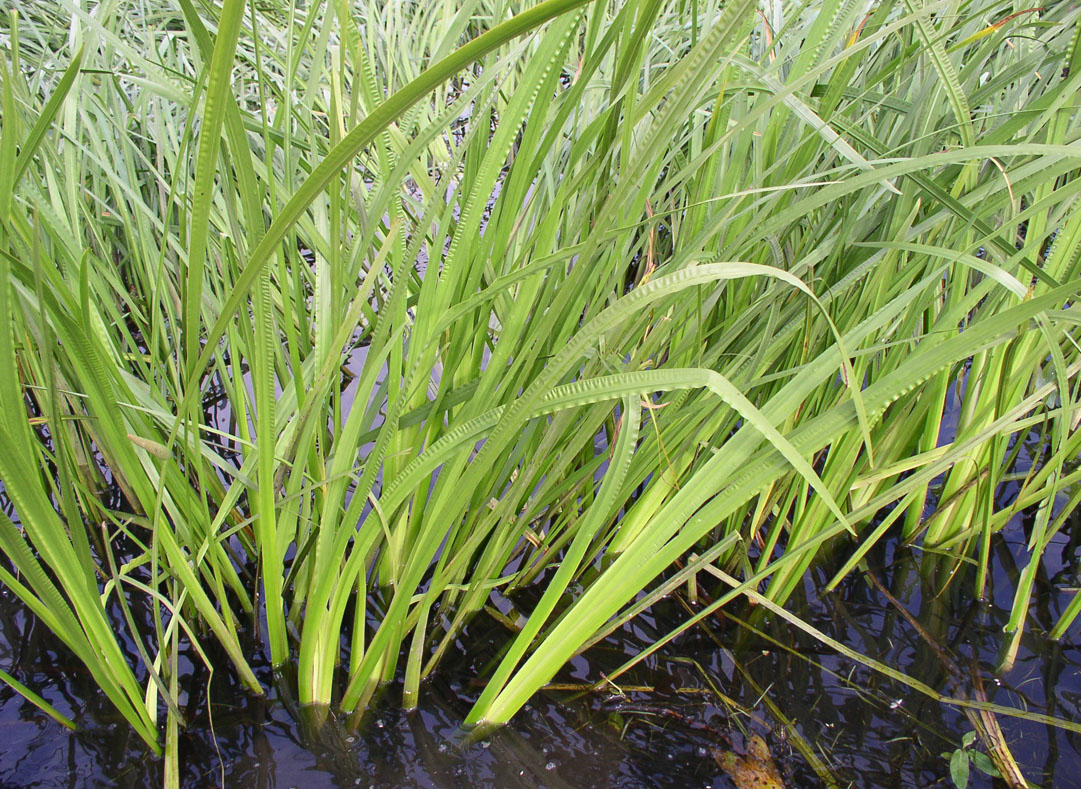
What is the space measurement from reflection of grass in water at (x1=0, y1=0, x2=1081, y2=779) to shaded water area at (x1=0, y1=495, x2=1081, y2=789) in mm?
62

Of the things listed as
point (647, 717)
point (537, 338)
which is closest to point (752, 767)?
point (647, 717)

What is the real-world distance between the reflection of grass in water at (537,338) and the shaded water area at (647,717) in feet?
0.20

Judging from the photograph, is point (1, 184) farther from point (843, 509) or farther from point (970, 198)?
point (843, 509)

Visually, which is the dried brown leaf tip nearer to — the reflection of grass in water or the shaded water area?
the shaded water area

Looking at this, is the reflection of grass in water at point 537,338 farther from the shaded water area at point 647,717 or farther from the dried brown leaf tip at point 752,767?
the dried brown leaf tip at point 752,767

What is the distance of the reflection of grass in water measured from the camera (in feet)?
2.37

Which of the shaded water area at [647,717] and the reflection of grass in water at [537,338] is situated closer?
the reflection of grass in water at [537,338]

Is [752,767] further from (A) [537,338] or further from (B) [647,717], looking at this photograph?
(A) [537,338]

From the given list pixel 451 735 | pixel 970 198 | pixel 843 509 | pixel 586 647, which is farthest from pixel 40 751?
pixel 970 198

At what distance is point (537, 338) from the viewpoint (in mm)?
886

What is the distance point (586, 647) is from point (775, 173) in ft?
2.62

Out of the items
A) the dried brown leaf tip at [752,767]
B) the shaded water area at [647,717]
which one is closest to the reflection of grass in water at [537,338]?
the shaded water area at [647,717]

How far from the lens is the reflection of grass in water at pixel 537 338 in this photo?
28.5 inches

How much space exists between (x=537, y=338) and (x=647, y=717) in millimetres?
623
